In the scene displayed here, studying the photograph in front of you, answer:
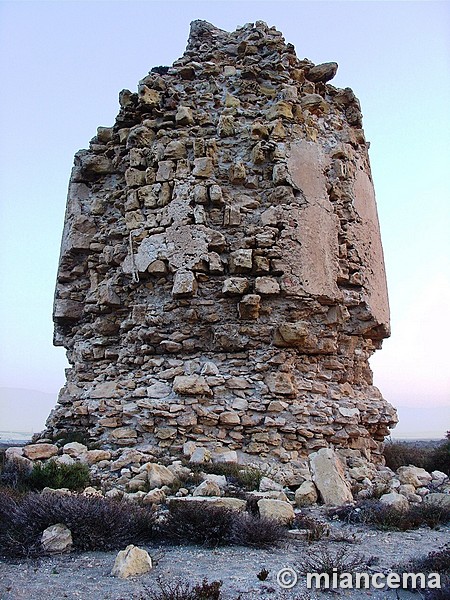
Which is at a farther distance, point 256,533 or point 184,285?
point 184,285

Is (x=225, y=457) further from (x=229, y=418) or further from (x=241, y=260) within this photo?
(x=241, y=260)

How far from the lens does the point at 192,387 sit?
7.39m

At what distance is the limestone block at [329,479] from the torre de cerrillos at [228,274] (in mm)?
147

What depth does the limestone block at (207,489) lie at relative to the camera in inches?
214

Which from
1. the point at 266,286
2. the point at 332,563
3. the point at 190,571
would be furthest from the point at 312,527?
the point at 266,286

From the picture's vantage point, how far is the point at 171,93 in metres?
8.90

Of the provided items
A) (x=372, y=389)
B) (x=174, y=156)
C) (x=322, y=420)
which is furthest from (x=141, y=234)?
(x=372, y=389)

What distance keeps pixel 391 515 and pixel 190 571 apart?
2.26m

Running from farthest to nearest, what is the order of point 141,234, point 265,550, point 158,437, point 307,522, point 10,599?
point 141,234 < point 158,437 < point 307,522 < point 265,550 < point 10,599

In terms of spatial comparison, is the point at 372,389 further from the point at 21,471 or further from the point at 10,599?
the point at 10,599

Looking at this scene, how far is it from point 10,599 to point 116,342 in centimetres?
552

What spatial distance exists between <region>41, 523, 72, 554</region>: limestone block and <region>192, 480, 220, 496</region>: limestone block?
157cm

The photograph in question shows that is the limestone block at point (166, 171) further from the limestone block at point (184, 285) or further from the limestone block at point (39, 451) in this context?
the limestone block at point (39, 451)

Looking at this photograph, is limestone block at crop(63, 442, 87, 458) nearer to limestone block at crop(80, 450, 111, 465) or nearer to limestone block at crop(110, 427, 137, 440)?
limestone block at crop(80, 450, 111, 465)
